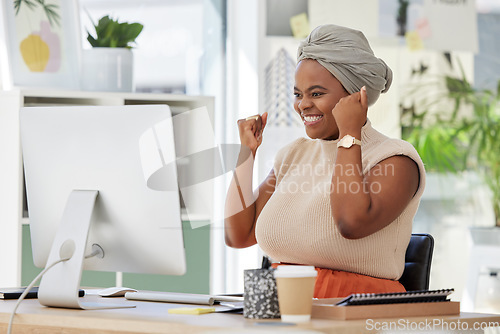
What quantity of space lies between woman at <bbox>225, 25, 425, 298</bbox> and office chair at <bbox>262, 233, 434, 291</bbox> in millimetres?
35

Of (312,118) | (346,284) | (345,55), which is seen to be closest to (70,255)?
(346,284)

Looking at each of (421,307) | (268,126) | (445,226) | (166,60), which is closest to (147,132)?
(421,307)

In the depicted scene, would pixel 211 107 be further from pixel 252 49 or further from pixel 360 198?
pixel 360 198

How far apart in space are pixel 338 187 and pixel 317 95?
0.37m

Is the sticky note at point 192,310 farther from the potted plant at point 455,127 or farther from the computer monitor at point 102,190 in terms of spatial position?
the potted plant at point 455,127

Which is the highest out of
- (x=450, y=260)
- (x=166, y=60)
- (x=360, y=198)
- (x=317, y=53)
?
(x=166, y=60)

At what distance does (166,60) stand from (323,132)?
7.02 ft

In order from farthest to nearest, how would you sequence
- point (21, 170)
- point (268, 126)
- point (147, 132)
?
point (268, 126) → point (21, 170) → point (147, 132)

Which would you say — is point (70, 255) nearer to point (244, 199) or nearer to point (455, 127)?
point (244, 199)

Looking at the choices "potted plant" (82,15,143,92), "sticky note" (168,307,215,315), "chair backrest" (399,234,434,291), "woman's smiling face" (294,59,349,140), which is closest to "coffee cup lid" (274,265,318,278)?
"sticky note" (168,307,215,315)

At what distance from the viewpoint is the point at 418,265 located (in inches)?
73.8

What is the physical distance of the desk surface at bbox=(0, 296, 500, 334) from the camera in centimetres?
124

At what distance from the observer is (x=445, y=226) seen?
4.05m

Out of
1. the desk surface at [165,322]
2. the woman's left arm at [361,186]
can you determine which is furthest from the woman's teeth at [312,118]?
the desk surface at [165,322]
